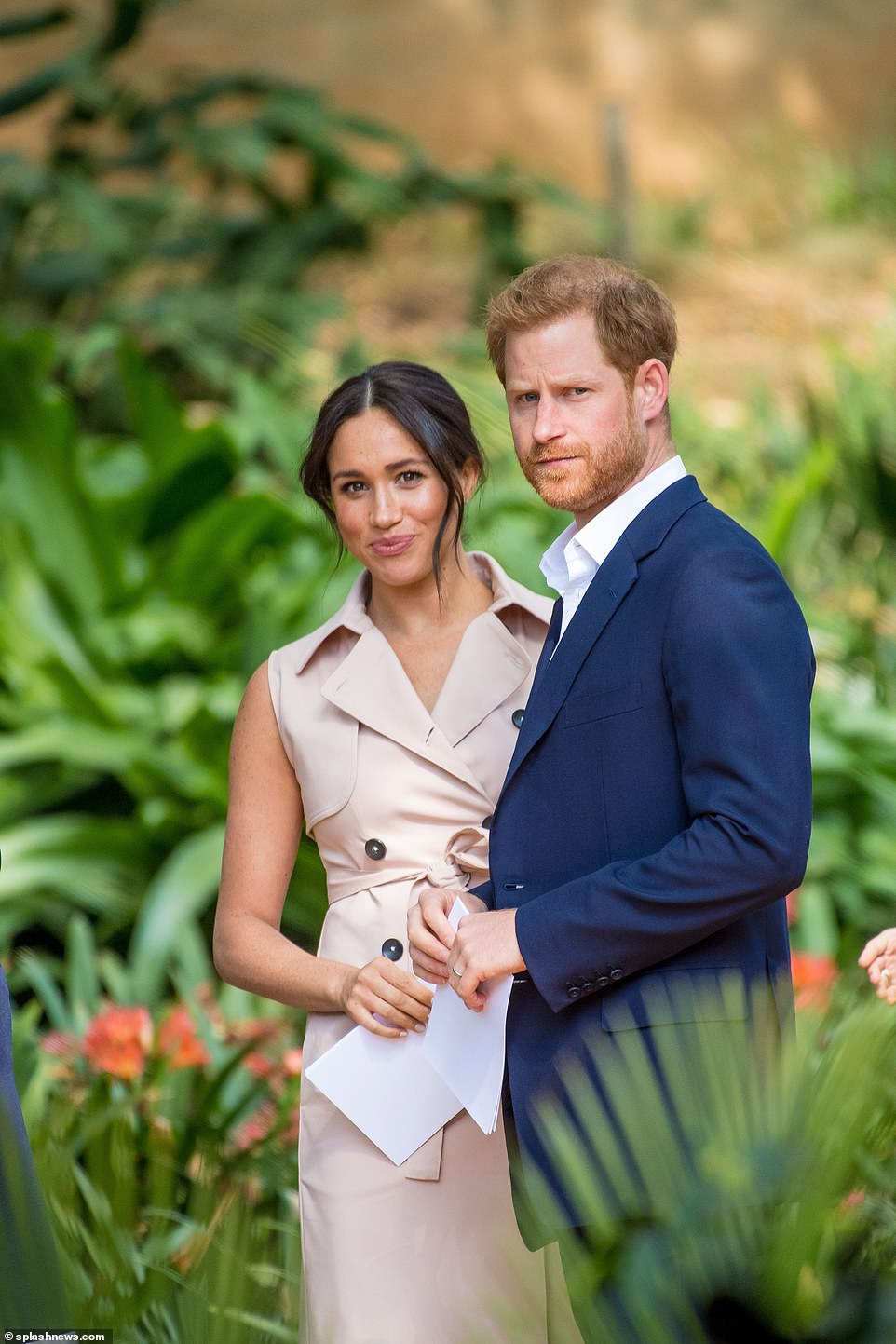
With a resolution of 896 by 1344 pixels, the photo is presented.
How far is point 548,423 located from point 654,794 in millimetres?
351

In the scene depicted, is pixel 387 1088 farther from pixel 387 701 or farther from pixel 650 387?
pixel 650 387

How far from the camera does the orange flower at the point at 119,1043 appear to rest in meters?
2.68

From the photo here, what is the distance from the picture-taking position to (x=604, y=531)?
151 cm

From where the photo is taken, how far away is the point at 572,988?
1393mm

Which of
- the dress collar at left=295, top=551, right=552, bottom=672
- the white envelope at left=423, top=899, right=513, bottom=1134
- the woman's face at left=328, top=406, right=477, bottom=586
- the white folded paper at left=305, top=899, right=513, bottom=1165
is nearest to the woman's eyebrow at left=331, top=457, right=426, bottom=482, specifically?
the woman's face at left=328, top=406, right=477, bottom=586

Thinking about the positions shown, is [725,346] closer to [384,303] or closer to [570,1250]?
[384,303]

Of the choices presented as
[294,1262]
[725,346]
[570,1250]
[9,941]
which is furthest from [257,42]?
[570,1250]

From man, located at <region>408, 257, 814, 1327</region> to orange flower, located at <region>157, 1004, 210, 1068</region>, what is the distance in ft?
4.18

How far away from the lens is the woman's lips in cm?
173

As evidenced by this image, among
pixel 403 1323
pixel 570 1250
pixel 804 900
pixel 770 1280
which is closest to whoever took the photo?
pixel 770 1280

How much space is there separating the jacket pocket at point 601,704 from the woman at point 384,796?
303 mm

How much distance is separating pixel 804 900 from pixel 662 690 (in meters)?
2.04

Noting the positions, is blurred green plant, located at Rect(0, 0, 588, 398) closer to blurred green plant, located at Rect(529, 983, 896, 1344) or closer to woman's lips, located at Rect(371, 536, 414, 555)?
woman's lips, located at Rect(371, 536, 414, 555)

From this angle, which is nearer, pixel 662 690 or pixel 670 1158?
pixel 670 1158
